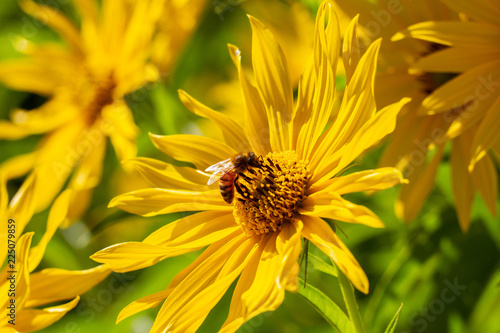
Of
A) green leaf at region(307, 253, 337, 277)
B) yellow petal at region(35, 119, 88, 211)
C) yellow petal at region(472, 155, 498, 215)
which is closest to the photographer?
green leaf at region(307, 253, 337, 277)

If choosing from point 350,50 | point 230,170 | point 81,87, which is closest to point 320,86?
point 350,50

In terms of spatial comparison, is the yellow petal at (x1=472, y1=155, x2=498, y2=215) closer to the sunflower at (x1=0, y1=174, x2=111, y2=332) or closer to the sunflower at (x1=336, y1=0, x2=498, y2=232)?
the sunflower at (x1=336, y1=0, x2=498, y2=232)

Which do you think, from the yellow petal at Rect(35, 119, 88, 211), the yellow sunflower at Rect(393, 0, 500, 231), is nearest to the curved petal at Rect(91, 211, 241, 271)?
the yellow sunflower at Rect(393, 0, 500, 231)

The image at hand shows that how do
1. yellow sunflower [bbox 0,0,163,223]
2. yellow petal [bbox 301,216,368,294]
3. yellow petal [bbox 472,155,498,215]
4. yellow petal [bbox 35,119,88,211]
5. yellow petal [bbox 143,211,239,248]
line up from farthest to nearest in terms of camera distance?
yellow petal [bbox 35,119,88,211], yellow sunflower [bbox 0,0,163,223], yellow petal [bbox 472,155,498,215], yellow petal [bbox 143,211,239,248], yellow petal [bbox 301,216,368,294]

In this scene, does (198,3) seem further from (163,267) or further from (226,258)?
(226,258)

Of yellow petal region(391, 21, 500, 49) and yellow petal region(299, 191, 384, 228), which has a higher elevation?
yellow petal region(391, 21, 500, 49)

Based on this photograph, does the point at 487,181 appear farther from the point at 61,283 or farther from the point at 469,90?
the point at 61,283
